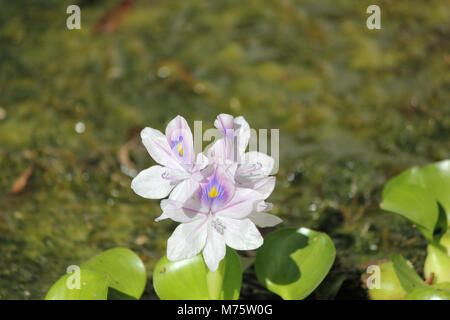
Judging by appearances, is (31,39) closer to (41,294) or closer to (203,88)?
(203,88)

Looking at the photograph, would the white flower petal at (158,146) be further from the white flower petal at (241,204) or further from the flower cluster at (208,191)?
the white flower petal at (241,204)

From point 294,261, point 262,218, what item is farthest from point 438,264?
point 262,218

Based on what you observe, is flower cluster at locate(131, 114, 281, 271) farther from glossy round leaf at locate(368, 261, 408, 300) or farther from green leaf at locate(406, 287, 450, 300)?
glossy round leaf at locate(368, 261, 408, 300)

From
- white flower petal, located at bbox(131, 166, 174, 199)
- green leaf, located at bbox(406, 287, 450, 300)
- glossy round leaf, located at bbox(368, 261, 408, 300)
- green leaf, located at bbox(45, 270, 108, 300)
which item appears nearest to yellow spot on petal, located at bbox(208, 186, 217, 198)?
white flower petal, located at bbox(131, 166, 174, 199)

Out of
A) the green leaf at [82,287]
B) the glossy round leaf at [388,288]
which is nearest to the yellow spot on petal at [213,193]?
the green leaf at [82,287]
